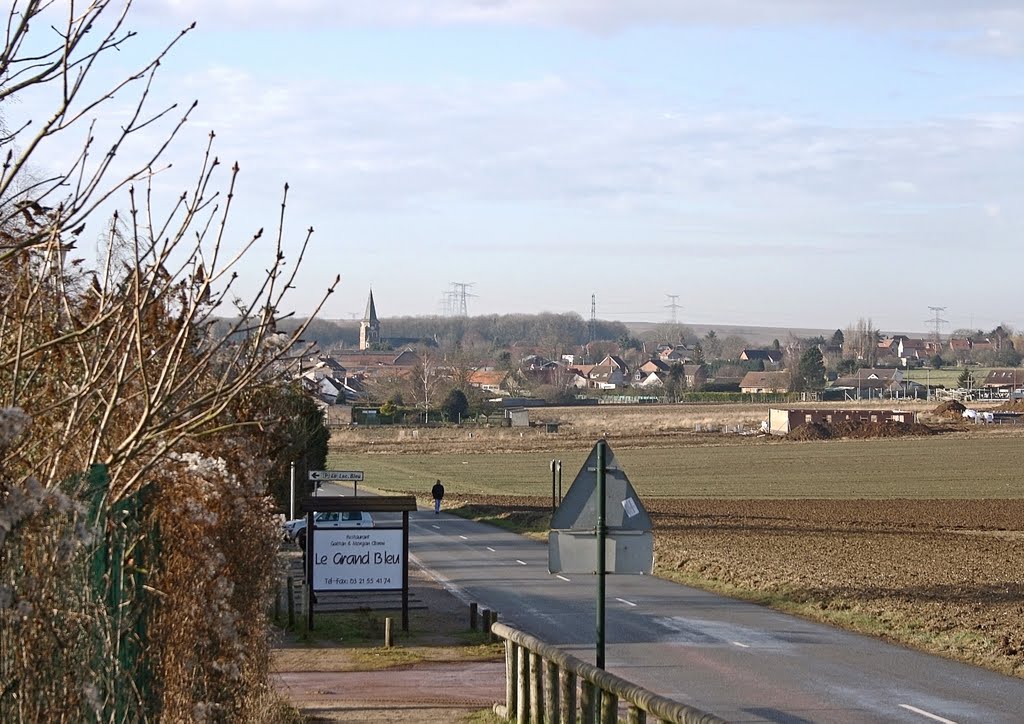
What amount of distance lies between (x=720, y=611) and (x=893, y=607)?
263 cm

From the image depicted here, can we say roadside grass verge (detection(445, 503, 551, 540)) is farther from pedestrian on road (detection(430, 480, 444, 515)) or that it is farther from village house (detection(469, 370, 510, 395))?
village house (detection(469, 370, 510, 395))

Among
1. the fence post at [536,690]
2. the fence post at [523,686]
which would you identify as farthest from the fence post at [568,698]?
the fence post at [523,686]

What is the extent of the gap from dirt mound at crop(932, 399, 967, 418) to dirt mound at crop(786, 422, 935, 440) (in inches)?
736

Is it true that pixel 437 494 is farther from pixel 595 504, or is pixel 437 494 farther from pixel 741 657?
pixel 595 504

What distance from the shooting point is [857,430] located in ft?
326

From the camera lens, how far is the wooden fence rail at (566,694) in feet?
27.0

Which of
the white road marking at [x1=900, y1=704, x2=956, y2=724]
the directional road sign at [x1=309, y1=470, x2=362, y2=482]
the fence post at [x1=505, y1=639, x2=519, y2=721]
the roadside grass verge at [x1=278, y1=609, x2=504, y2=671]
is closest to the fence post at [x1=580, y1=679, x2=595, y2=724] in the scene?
the fence post at [x1=505, y1=639, x2=519, y2=721]

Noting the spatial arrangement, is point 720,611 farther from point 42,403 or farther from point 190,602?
point 42,403

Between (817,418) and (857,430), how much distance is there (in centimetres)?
774

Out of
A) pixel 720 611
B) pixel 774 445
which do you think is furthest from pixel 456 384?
pixel 720 611

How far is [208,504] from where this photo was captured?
8695 millimetres

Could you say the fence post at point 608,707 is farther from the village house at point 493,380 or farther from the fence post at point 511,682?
the village house at point 493,380

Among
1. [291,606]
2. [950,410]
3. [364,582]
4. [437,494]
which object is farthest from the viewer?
[950,410]

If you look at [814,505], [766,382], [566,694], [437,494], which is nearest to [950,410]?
[766,382]
